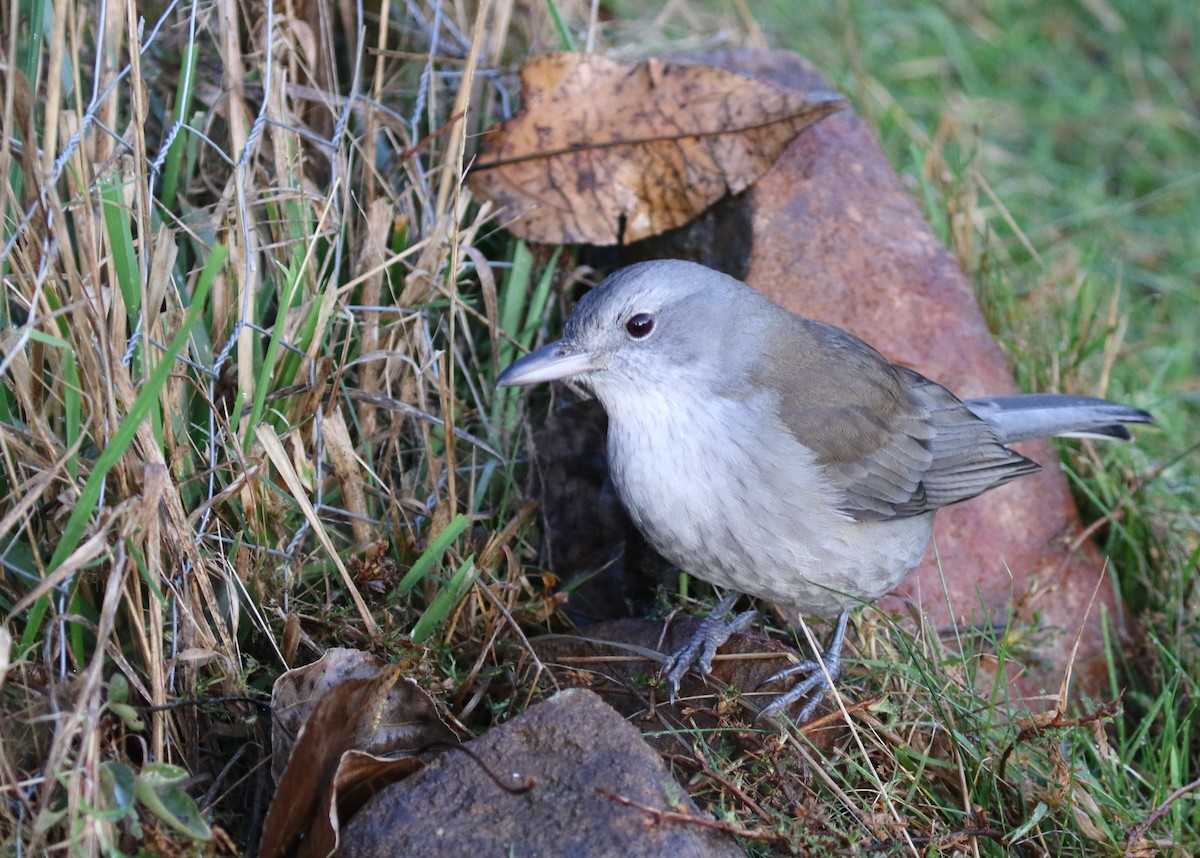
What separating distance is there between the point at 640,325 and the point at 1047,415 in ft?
5.32

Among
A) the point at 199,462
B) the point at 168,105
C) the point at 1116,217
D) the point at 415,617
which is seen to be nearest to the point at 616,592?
the point at 415,617

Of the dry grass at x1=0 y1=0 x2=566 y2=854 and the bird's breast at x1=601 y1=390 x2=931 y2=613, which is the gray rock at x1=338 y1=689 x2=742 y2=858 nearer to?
the dry grass at x1=0 y1=0 x2=566 y2=854

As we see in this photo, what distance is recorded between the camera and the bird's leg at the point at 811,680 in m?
3.33

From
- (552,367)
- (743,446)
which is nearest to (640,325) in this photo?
(552,367)

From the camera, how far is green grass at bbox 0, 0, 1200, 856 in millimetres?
2742

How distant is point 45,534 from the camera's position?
9.88ft

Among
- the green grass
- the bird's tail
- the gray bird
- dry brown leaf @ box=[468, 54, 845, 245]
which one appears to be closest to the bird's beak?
the gray bird

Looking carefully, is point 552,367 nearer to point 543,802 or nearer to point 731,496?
point 731,496

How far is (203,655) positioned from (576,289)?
7.25ft

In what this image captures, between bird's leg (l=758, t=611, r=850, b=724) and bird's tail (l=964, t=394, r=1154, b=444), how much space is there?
3.26 ft

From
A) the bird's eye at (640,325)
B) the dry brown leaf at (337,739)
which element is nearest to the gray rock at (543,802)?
the dry brown leaf at (337,739)

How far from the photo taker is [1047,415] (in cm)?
418

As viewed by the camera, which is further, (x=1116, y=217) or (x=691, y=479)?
(x=1116, y=217)

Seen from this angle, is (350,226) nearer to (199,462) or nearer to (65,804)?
(199,462)
